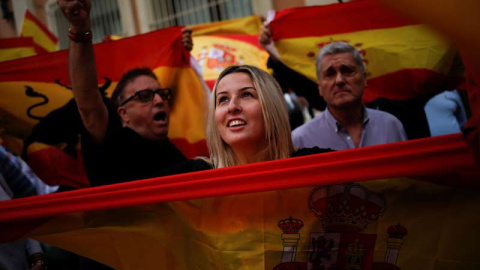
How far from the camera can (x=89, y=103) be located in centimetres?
244

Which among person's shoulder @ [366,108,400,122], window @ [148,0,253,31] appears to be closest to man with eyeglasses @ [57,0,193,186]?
person's shoulder @ [366,108,400,122]

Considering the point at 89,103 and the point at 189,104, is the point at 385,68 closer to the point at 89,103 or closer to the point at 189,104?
the point at 189,104

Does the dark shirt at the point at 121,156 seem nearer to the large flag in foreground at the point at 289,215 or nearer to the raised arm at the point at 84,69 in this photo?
the raised arm at the point at 84,69

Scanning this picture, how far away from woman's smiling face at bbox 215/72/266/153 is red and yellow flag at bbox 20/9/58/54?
3.08 metres

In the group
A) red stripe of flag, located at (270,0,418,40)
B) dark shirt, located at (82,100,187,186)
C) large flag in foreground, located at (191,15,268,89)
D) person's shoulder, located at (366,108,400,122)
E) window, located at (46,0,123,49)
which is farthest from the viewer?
window, located at (46,0,123,49)

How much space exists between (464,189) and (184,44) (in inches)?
103

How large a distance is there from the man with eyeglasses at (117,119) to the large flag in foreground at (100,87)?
1.15 feet

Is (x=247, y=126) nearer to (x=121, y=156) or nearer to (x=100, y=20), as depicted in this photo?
(x=121, y=156)

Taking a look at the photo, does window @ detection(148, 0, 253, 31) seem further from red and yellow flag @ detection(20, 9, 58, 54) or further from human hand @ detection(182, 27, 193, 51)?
human hand @ detection(182, 27, 193, 51)

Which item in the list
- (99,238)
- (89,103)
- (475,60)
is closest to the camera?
(475,60)

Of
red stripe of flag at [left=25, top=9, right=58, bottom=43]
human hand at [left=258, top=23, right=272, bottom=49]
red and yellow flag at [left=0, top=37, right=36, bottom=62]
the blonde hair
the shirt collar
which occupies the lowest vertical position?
the shirt collar

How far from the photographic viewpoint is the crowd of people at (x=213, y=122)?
91.2 inches

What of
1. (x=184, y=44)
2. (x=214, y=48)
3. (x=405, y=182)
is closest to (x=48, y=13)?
(x=214, y=48)

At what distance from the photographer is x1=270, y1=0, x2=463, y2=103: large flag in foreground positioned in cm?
355
